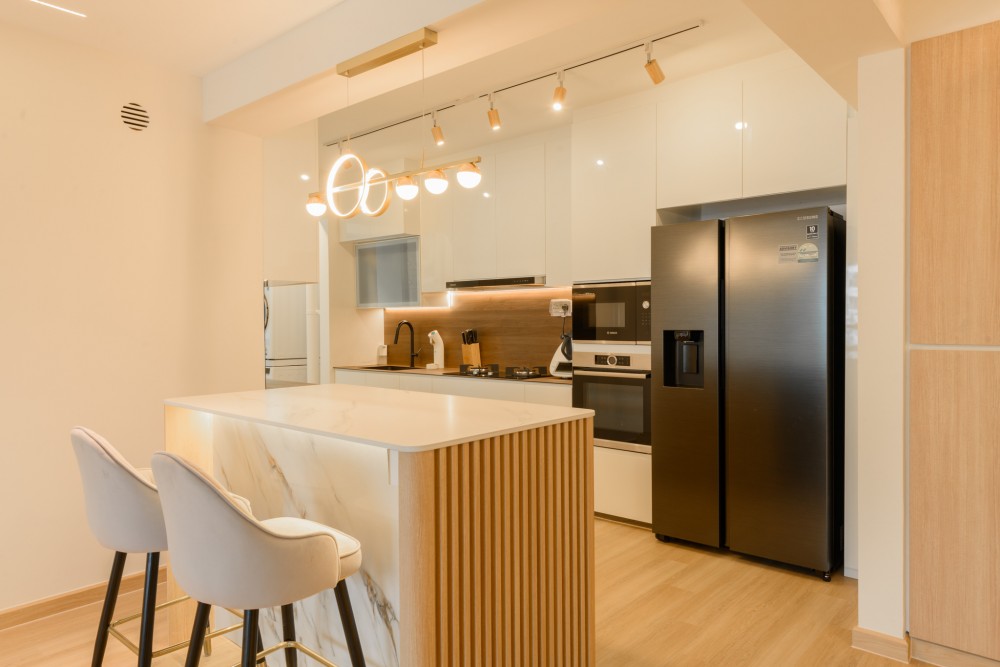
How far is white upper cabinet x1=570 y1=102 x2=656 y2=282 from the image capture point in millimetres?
3869

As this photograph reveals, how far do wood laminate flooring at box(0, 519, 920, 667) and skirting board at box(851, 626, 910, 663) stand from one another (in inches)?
1.4

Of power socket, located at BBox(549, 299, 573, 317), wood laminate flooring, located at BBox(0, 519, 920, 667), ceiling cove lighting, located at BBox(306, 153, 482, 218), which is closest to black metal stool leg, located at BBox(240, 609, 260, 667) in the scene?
wood laminate flooring, located at BBox(0, 519, 920, 667)

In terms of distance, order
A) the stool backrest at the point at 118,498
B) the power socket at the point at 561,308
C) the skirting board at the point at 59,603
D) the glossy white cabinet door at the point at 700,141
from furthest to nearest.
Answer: the power socket at the point at 561,308, the glossy white cabinet door at the point at 700,141, the skirting board at the point at 59,603, the stool backrest at the point at 118,498

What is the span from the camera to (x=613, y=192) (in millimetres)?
4004

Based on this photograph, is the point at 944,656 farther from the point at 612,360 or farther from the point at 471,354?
the point at 471,354

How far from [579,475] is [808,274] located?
1.78 m

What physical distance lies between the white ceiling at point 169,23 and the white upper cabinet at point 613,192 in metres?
1.92

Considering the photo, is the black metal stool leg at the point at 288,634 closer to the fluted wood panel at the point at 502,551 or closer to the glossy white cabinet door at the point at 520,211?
the fluted wood panel at the point at 502,551

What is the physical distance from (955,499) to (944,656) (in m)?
0.58

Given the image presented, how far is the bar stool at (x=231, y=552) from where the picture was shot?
1.49m

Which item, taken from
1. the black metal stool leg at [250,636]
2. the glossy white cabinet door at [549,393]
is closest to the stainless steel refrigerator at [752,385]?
the glossy white cabinet door at [549,393]

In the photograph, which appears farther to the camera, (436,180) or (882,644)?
(436,180)

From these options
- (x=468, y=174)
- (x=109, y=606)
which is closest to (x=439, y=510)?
(x=109, y=606)

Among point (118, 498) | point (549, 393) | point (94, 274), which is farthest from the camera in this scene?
point (549, 393)
